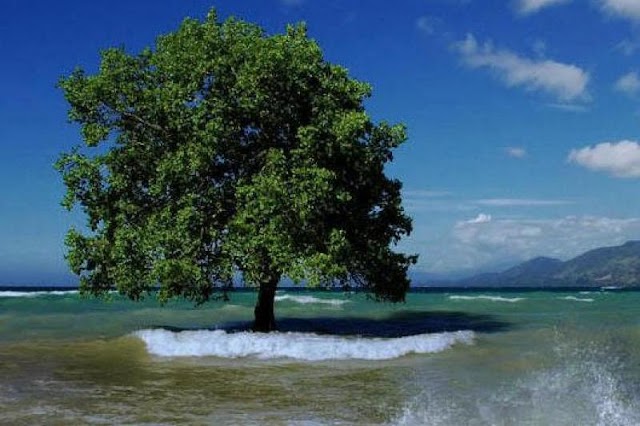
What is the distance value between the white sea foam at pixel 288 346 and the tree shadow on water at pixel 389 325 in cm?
456

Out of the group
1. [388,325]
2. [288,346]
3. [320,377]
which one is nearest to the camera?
[320,377]

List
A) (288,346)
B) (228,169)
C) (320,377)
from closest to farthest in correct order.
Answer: (320,377) < (288,346) < (228,169)

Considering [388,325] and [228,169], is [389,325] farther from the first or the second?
[228,169]

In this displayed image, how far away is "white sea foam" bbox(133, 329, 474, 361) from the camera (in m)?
22.3

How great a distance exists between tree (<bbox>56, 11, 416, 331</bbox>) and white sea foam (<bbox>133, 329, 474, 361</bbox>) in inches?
74.1

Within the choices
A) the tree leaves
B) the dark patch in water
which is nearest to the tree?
the tree leaves

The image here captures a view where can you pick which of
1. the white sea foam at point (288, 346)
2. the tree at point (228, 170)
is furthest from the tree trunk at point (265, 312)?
the white sea foam at point (288, 346)

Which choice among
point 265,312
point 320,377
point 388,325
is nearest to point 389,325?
point 388,325

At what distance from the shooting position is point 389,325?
114 ft

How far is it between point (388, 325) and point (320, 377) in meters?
16.7

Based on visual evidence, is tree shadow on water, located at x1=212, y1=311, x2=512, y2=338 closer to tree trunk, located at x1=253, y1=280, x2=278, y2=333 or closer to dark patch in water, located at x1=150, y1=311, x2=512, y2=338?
dark patch in water, located at x1=150, y1=311, x2=512, y2=338

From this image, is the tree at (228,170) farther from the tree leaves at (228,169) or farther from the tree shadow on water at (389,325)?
the tree shadow on water at (389,325)

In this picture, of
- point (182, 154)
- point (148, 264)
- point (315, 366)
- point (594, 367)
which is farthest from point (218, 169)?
point (594, 367)

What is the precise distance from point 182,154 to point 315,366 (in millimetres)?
8607
